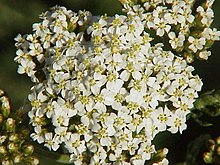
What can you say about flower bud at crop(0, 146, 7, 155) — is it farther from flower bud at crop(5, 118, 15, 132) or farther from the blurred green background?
the blurred green background

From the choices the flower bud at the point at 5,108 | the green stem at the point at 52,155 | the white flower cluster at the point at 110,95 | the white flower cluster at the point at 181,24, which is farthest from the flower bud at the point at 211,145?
the flower bud at the point at 5,108

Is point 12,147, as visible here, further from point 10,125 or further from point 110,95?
point 110,95

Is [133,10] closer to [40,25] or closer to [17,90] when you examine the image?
[40,25]

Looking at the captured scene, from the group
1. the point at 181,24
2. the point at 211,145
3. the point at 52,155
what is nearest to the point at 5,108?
the point at 52,155

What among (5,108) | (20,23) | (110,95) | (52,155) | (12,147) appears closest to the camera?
(110,95)

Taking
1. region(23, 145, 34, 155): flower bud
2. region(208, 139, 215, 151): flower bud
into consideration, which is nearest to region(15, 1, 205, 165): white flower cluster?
region(23, 145, 34, 155): flower bud

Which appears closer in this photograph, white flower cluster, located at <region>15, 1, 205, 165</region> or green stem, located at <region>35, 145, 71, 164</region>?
white flower cluster, located at <region>15, 1, 205, 165</region>

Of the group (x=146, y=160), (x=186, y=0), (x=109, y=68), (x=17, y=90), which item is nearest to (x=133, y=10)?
(x=186, y=0)
